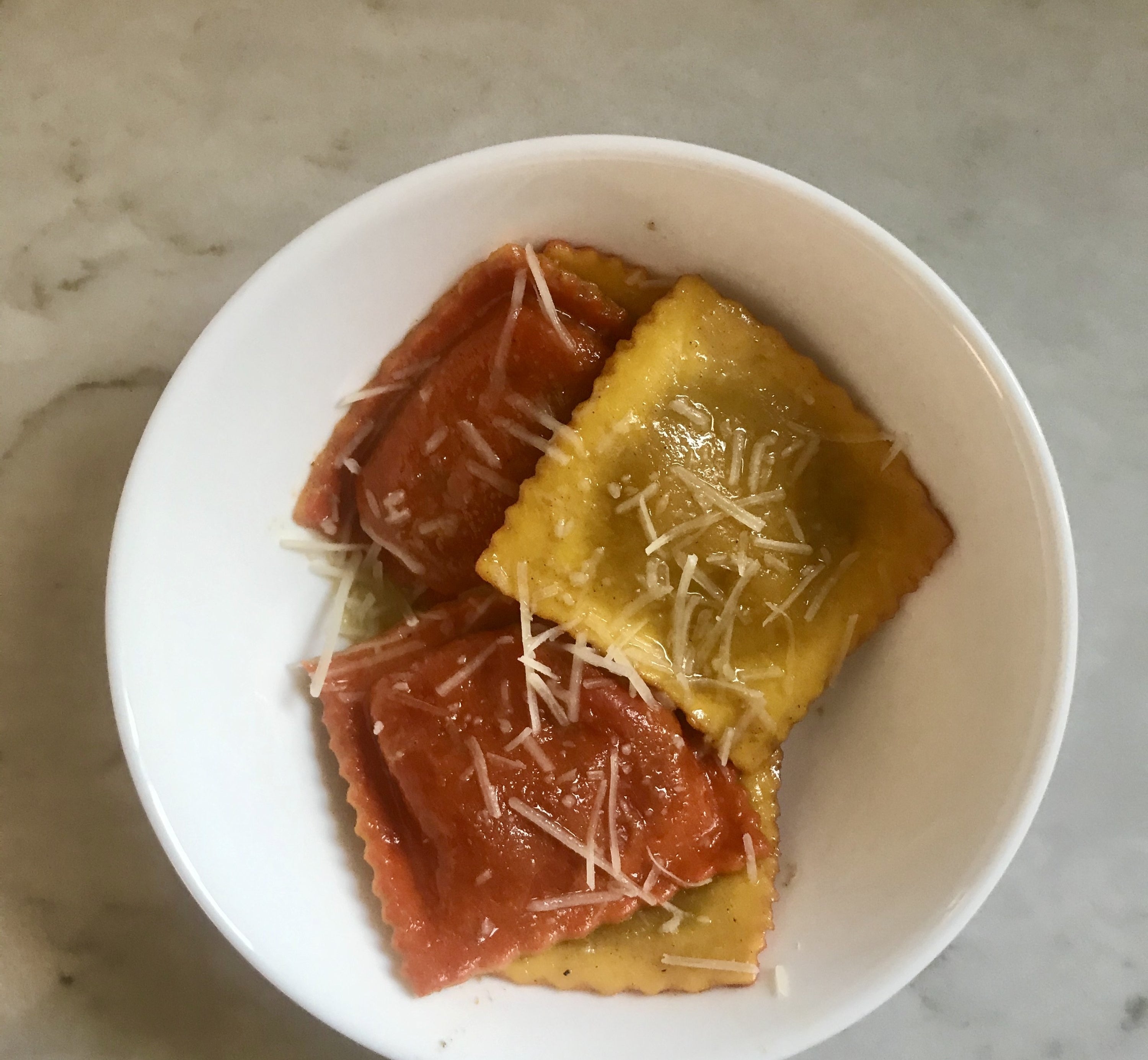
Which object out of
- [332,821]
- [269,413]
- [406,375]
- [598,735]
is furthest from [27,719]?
[598,735]

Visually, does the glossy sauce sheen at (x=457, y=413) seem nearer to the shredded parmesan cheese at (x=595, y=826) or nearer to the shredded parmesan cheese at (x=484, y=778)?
the shredded parmesan cheese at (x=484, y=778)

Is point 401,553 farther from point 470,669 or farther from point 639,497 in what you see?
point 639,497

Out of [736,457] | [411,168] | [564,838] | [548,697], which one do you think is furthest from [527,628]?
[411,168]

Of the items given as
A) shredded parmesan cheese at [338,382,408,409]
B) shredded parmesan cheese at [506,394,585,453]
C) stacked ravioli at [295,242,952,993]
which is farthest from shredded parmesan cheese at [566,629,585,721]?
shredded parmesan cheese at [338,382,408,409]

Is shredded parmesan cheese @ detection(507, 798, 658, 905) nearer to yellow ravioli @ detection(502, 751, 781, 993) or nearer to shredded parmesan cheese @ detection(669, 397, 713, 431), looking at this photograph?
yellow ravioli @ detection(502, 751, 781, 993)

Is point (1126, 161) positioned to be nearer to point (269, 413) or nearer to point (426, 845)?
point (269, 413)

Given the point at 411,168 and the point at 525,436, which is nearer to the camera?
the point at 525,436
